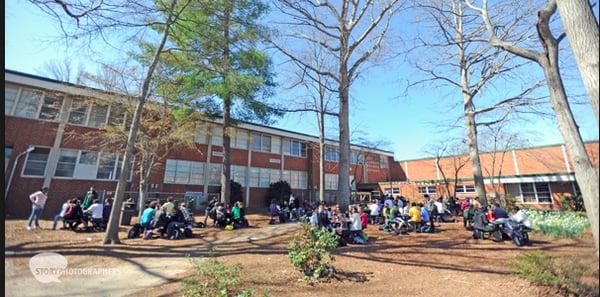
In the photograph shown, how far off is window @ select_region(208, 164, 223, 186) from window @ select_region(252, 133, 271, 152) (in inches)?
163

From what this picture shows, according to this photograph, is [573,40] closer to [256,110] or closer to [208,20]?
[208,20]

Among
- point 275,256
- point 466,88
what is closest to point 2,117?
point 275,256

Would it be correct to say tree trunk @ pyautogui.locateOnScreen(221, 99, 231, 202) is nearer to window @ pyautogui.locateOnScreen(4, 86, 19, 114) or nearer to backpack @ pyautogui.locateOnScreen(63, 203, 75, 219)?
backpack @ pyautogui.locateOnScreen(63, 203, 75, 219)

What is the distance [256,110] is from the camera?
49.9ft

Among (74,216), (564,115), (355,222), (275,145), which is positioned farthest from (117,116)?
(564,115)

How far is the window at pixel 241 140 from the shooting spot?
2477cm

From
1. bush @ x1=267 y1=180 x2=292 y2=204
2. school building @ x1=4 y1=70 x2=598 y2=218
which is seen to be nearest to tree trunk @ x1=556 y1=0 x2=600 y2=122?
school building @ x1=4 y1=70 x2=598 y2=218

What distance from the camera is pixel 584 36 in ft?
9.51

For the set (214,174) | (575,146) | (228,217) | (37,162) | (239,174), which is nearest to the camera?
(575,146)

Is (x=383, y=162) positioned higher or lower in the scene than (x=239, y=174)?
higher

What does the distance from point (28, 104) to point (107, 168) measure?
17.0ft

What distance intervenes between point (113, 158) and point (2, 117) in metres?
19.4

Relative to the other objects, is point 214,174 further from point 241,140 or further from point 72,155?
point 72,155

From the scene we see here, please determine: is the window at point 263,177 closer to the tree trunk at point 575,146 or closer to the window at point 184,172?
the window at point 184,172
